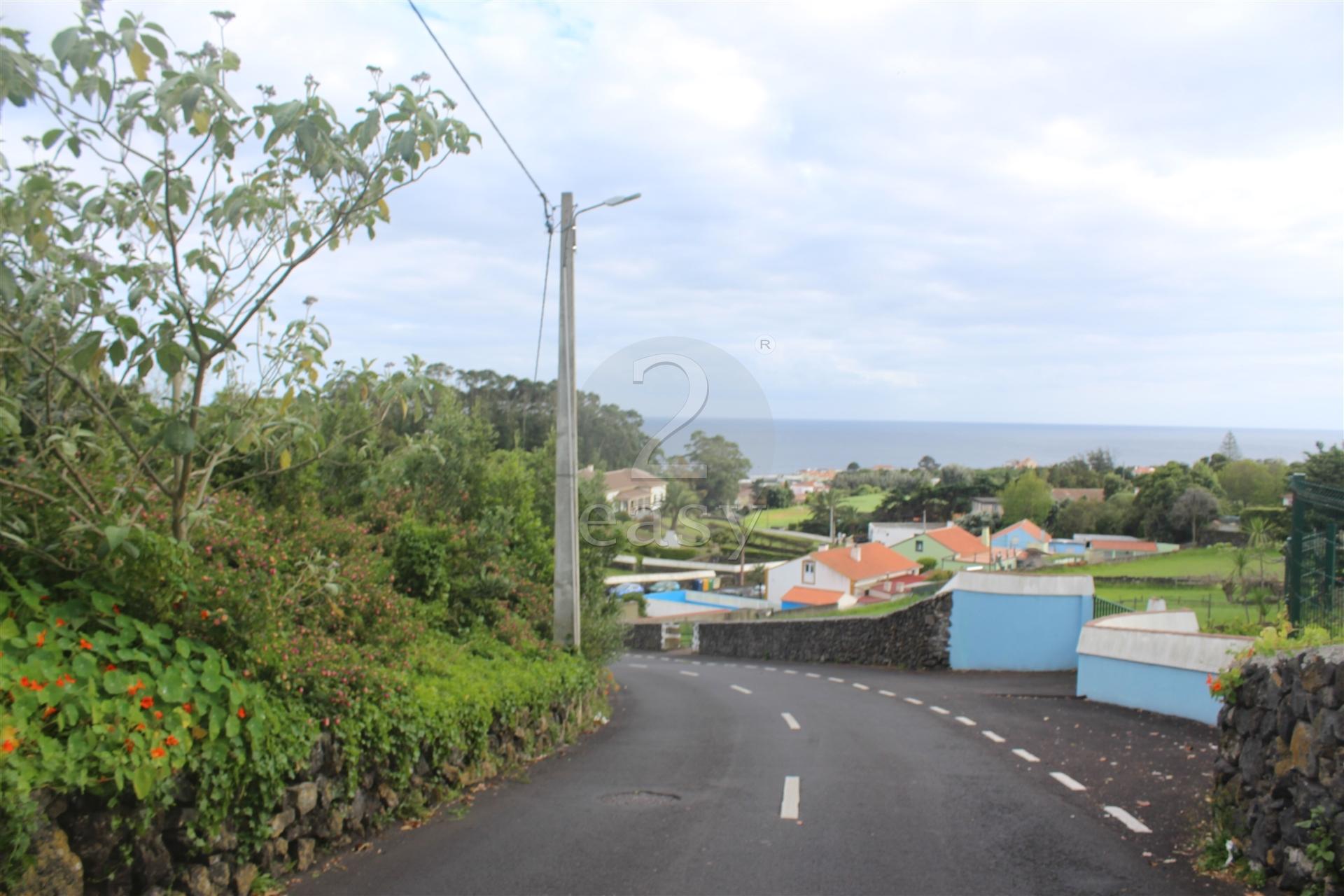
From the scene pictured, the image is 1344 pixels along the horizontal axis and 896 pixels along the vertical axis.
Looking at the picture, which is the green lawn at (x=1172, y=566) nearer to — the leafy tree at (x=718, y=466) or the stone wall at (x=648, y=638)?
the stone wall at (x=648, y=638)

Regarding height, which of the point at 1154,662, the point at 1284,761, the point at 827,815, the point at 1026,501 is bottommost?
the point at 827,815

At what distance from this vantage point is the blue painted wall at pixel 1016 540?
177 feet

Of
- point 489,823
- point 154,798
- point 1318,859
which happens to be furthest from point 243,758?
point 1318,859

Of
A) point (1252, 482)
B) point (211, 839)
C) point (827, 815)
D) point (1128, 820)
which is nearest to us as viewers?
point (211, 839)

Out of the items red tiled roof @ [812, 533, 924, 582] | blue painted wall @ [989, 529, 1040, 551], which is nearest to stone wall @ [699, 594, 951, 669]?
red tiled roof @ [812, 533, 924, 582]

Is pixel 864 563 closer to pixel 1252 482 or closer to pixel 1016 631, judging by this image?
pixel 1252 482

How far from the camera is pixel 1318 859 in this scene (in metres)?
5.70

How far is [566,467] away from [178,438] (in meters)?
7.61

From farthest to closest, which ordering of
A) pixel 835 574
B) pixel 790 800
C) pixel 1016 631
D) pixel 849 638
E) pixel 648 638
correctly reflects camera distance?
pixel 835 574, pixel 648 638, pixel 849 638, pixel 1016 631, pixel 790 800

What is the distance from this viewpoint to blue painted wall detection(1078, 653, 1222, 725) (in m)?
12.8

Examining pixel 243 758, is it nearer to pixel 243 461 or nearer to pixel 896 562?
pixel 243 461

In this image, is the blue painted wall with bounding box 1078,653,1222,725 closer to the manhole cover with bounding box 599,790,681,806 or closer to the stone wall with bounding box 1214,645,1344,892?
the stone wall with bounding box 1214,645,1344,892

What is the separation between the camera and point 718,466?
13.7 metres

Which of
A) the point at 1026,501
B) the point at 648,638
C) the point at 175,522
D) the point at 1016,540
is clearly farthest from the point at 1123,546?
the point at 175,522
